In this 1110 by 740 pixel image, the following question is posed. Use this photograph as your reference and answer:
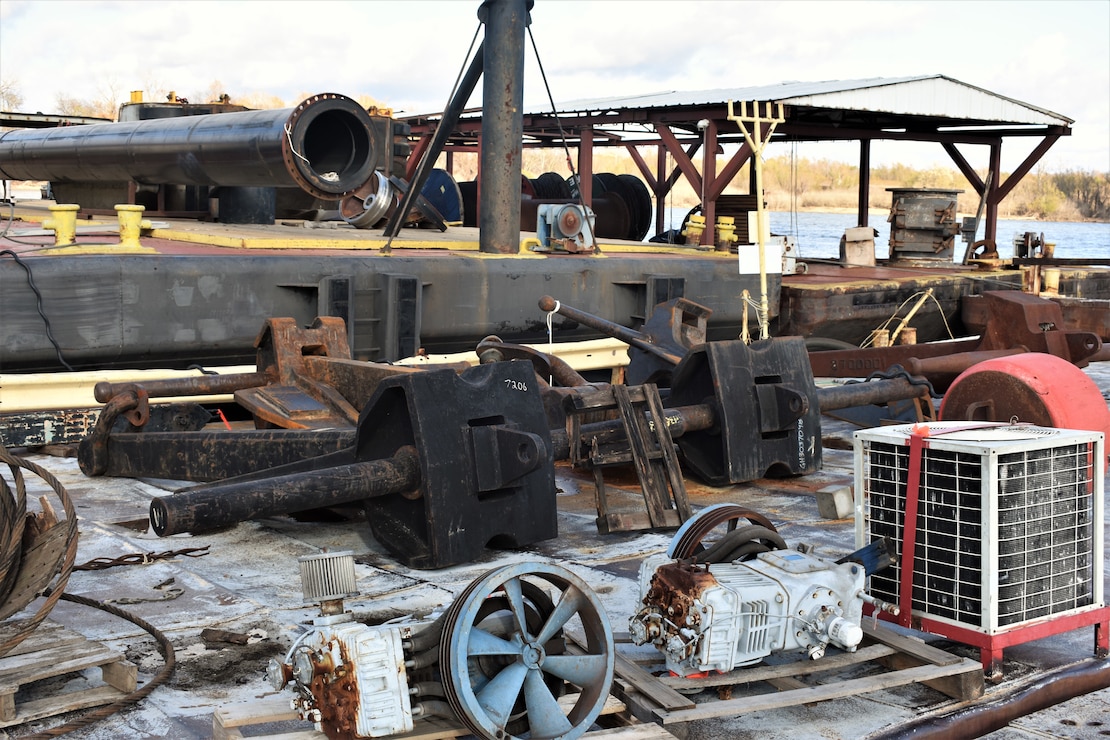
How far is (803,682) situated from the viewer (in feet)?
12.6

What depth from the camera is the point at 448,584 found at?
15.7 feet

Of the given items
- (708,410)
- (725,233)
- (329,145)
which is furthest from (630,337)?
(725,233)

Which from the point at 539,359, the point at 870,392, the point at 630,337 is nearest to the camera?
the point at 539,359

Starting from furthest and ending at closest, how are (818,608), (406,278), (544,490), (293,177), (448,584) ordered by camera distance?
(406,278)
(293,177)
(544,490)
(448,584)
(818,608)

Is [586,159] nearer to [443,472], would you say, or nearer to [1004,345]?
[1004,345]

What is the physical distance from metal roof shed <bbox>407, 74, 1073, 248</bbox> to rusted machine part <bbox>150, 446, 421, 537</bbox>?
7420mm

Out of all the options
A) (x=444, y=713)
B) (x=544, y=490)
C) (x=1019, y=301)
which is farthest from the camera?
(x=1019, y=301)

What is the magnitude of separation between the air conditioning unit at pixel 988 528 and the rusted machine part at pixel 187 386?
3750 mm

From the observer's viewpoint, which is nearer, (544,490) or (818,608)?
(818,608)

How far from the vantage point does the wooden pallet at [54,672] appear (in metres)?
3.35

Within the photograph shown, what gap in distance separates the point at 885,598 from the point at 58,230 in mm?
6217

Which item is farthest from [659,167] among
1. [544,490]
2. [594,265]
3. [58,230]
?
[544,490]

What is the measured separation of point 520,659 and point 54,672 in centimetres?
136

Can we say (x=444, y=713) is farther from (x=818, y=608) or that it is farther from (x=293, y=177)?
(x=293, y=177)
